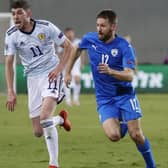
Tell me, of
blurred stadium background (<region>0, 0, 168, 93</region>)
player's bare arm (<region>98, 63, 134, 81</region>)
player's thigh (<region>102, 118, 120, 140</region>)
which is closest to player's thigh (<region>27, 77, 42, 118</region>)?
player's thigh (<region>102, 118, 120, 140</region>)

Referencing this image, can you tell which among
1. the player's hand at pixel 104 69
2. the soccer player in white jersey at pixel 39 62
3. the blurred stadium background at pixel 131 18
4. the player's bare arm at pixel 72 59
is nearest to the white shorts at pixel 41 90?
the soccer player in white jersey at pixel 39 62

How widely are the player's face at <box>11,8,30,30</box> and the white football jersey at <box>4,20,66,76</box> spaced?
205 mm

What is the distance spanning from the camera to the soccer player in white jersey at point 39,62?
35.5 feet

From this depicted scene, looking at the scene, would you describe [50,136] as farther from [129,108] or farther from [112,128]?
[129,108]

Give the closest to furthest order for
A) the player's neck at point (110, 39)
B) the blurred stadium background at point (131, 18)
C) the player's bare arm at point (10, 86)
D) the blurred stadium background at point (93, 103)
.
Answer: the player's neck at point (110, 39) < the player's bare arm at point (10, 86) < the blurred stadium background at point (93, 103) < the blurred stadium background at point (131, 18)

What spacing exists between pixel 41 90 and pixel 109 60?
A: 1.38 metres

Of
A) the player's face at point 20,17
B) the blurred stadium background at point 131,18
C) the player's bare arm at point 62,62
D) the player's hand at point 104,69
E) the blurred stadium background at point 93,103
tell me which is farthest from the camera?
the blurred stadium background at point 131,18

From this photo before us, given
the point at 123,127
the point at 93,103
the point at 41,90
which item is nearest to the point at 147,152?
the point at 123,127

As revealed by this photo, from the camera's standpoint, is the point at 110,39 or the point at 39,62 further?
the point at 39,62

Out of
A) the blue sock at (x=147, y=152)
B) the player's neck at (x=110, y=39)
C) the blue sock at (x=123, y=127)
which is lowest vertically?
the blue sock at (x=147, y=152)

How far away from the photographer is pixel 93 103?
25.2m

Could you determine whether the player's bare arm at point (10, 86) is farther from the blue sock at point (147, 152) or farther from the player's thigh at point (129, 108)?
the blue sock at point (147, 152)

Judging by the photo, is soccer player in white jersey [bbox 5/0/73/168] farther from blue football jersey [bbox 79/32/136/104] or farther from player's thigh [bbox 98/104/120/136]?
player's thigh [bbox 98/104/120/136]

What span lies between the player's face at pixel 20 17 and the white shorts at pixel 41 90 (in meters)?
0.87
